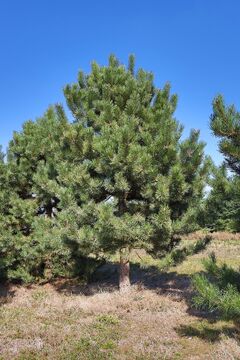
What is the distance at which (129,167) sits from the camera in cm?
1280

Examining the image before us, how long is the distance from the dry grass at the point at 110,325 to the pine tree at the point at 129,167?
73.7 inches

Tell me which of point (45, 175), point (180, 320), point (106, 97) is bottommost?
point (180, 320)

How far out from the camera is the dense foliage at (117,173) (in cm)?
1273

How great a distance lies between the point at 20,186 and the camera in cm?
1808

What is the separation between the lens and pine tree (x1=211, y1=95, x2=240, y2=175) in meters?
7.97

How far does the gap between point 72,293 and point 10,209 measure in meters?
4.65

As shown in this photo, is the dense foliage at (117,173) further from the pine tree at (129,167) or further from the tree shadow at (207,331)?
the tree shadow at (207,331)

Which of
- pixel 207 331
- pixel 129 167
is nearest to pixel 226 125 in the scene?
pixel 129 167

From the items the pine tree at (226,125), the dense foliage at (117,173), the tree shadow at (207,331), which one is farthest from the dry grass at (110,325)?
the pine tree at (226,125)

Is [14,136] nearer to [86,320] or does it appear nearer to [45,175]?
[45,175]

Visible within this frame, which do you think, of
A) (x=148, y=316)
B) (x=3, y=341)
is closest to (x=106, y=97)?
(x=148, y=316)

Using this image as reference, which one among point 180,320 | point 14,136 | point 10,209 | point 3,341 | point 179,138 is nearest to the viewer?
point 3,341

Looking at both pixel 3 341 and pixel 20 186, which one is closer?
pixel 3 341

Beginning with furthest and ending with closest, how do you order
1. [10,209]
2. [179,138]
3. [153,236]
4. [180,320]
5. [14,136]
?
1. [14,136]
2. [10,209]
3. [179,138]
4. [153,236]
5. [180,320]
